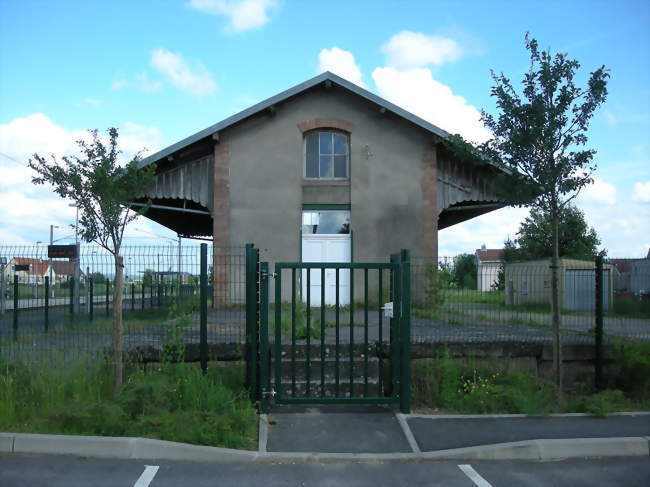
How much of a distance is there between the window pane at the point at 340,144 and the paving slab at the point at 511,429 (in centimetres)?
1178

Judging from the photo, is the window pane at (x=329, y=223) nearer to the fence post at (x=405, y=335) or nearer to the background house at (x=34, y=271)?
the background house at (x=34, y=271)

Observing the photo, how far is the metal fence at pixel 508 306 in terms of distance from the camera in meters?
8.89

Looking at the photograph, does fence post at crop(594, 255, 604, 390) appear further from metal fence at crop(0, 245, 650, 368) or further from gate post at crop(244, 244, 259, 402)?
gate post at crop(244, 244, 259, 402)

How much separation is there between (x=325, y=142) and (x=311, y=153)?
0.53 m

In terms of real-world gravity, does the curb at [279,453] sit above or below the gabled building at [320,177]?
below

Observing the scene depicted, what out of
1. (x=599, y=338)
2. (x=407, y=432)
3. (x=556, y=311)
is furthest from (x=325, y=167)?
(x=407, y=432)

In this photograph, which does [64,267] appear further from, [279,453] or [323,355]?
[279,453]

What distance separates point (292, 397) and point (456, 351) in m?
2.62

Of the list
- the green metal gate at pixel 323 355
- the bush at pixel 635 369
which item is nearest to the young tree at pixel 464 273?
the green metal gate at pixel 323 355

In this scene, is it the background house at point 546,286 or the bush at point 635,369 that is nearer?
the bush at point 635,369

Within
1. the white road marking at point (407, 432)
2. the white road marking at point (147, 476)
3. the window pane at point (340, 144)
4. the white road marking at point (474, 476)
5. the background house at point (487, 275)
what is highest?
the window pane at point (340, 144)

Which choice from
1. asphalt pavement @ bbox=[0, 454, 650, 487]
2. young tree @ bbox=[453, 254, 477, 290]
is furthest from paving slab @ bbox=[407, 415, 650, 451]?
young tree @ bbox=[453, 254, 477, 290]

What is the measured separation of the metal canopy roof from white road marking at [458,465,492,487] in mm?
12197

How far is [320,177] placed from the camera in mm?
17906
